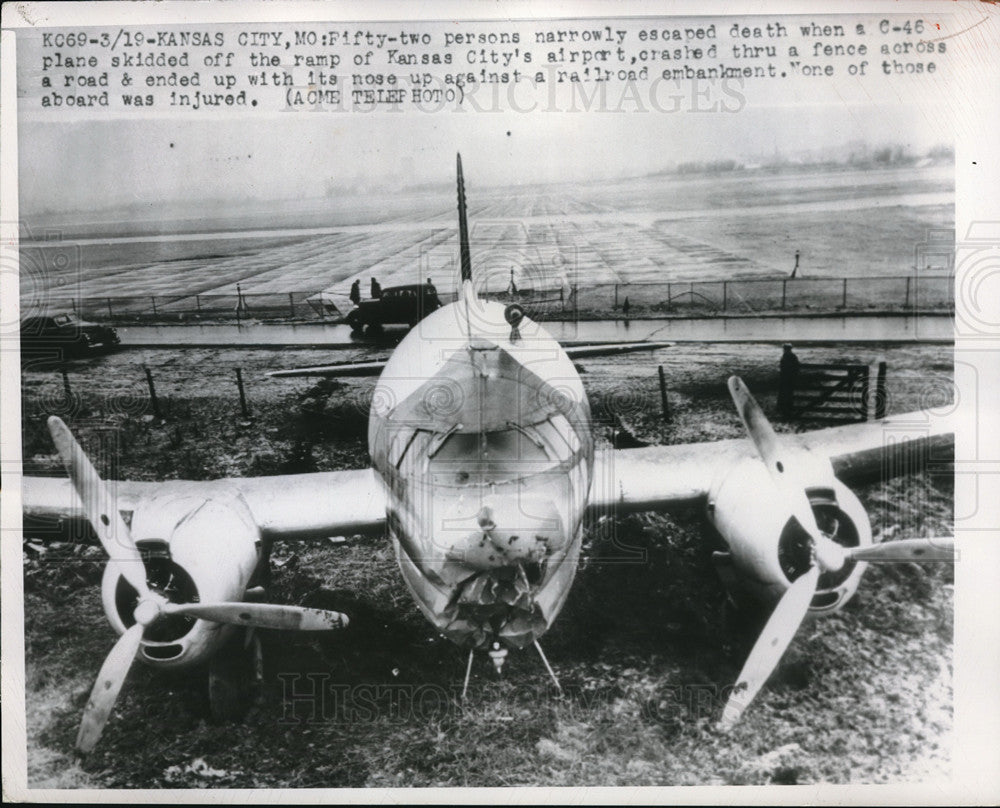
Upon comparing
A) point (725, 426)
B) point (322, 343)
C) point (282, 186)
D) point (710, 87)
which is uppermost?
point (710, 87)

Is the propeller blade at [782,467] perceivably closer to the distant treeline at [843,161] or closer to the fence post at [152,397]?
the distant treeline at [843,161]

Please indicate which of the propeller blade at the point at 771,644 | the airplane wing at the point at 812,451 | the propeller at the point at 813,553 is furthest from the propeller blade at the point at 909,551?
the airplane wing at the point at 812,451

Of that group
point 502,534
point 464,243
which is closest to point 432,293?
point 464,243

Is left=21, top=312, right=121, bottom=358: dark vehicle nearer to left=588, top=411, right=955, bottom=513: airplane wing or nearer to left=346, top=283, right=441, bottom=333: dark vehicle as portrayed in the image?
left=346, top=283, right=441, bottom=333: dark vehicle

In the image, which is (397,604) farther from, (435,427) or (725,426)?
(725,426)

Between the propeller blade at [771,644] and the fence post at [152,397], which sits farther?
the fence post at [152,397]

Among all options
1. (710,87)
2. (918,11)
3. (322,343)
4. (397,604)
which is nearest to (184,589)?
(397,604)
